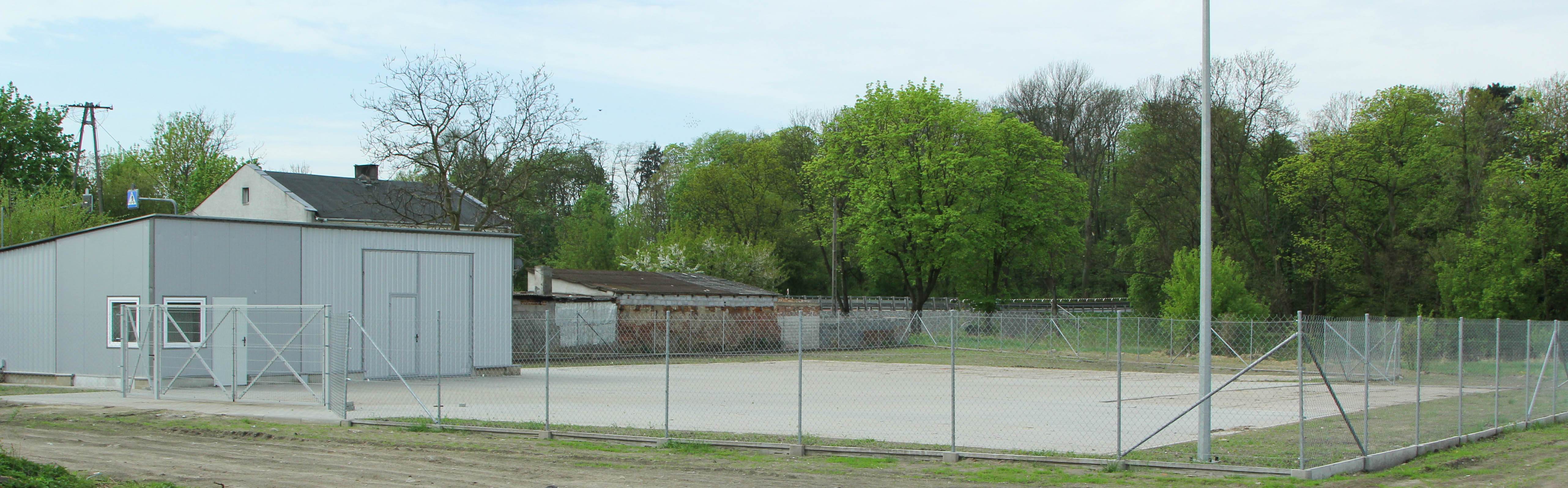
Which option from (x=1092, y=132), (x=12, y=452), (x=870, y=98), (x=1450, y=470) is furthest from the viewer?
(x=1092, y=132)

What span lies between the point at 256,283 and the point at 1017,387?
58.5ft

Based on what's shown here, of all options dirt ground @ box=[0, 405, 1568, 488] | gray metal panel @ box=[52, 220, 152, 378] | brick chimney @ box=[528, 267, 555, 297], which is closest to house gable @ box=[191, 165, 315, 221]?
brick chimney @ box=[528, 267, 555, 297]

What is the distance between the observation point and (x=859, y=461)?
12602mm

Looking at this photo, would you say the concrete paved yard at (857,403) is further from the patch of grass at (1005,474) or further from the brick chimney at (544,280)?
the brick chimney at (544,280)

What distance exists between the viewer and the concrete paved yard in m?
16.0

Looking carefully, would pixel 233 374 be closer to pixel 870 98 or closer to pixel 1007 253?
pixel 870 98

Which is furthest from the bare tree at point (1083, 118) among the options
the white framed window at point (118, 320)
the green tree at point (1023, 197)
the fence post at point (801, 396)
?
the white framed window at point (118, 320)

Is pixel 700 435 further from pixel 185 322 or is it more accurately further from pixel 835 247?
pixel 835 247

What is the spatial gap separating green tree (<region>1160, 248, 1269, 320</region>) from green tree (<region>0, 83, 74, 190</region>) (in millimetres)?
54151

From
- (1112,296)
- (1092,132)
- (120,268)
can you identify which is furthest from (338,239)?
(1112,296)

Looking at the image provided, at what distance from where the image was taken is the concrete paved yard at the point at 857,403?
16.0m

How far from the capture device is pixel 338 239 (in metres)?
25.7

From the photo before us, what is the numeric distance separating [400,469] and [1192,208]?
51.1m

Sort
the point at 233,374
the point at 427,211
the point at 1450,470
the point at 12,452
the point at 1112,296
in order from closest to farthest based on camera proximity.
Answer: the point at 12,452 → the point at 1450,470 → the point at 233,374 → the point at 427,211 → the point at 1112,296
